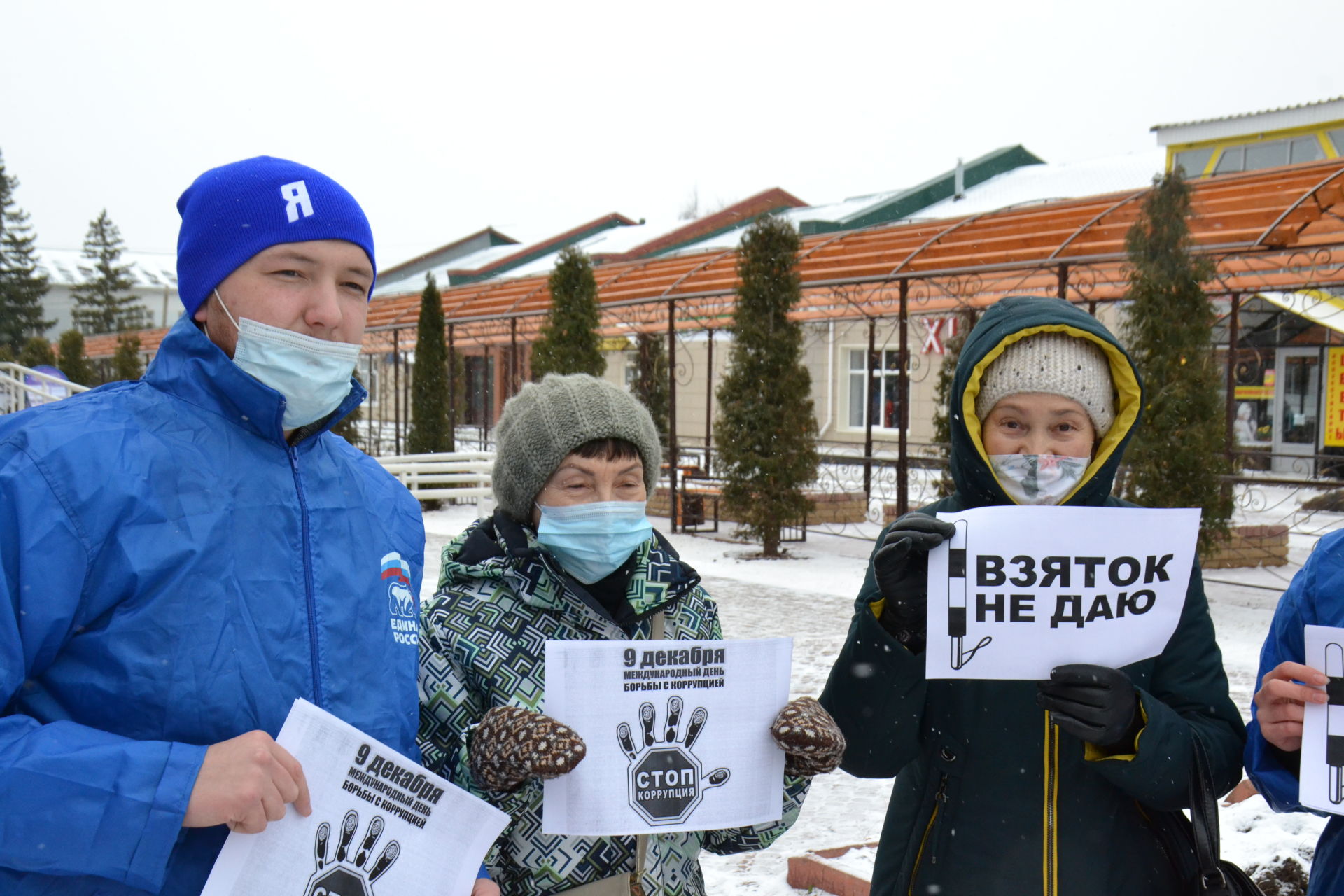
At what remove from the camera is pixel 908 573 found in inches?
79.3

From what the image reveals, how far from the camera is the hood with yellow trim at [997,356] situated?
2135 millimetres

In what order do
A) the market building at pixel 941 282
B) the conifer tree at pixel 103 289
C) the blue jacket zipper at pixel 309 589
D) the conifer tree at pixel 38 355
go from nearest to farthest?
the blue jacket zipper at pixel 309 589, the market building at pixel 941 282, the conifer tree at pixel 38 355, the conifer tree at pixel 103 289

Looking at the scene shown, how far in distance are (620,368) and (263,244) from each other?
3140 cm

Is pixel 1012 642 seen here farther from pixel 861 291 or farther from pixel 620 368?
pixel 620 368

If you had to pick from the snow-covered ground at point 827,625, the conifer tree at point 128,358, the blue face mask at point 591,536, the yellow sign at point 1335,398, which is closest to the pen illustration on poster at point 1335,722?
the blue face mask at point 591,536

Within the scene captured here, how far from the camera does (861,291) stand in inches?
635

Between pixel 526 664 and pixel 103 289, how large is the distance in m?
70.0

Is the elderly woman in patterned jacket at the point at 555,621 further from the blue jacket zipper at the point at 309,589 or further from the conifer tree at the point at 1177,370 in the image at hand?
the conifer tree at the point at 1177,370

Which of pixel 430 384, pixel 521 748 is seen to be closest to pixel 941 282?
pixel 430 384

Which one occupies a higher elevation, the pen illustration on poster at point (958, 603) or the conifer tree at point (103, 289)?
the conifer tree at point (103, 289)

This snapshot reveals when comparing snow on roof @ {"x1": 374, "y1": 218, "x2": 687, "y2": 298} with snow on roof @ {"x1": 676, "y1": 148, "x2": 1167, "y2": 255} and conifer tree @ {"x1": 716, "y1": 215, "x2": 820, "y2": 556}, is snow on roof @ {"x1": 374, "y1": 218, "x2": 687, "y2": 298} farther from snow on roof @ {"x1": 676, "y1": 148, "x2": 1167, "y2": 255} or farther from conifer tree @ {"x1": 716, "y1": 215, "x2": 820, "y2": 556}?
conifer tree @ {"x1": 716, "y1": 215, "x2": 820, "y2": 556}

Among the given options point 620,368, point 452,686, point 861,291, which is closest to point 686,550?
point 861,291

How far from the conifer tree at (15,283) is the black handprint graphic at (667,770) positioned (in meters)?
60.1

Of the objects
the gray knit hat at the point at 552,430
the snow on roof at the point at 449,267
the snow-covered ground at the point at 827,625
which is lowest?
the snow-covered ground at the point at 827,625
